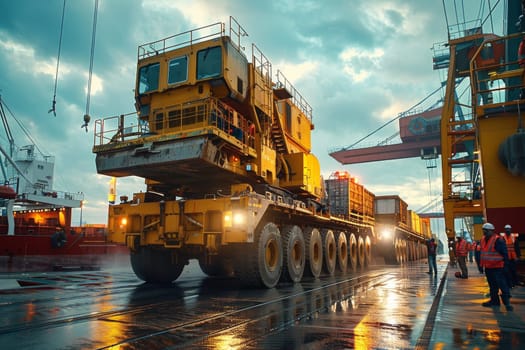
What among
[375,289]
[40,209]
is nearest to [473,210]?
[375,289]

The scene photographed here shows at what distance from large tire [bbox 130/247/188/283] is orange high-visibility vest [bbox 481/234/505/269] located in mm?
7143

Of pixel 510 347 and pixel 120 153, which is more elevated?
pixel 120 153

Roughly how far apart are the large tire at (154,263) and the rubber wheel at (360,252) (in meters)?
9.11

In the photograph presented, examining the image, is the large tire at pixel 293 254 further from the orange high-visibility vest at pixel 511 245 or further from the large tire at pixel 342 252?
the orange high-visibility vest at pixel 511 245

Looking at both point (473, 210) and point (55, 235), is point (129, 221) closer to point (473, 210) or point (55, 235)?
point (55, 235)

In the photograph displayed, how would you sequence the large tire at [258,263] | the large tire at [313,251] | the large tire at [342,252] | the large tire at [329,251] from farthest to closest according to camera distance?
the large tire at [342,252] < the large tire at [329,251] < the large tire at [313,251] < the large tire at [258,263]

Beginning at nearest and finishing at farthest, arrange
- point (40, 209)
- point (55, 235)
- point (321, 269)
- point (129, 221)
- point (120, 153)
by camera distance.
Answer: point (120, 153)
point (129, 221)
point (321, 269)
point (55, 235)
point (40, 209)

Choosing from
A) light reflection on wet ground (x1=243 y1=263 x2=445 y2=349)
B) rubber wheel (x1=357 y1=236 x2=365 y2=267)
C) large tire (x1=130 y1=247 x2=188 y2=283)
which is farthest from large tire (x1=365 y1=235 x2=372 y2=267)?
light reflection on wet ground (x1=243 y1=263 x2=445 y2=349)

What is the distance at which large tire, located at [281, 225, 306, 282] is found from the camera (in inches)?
436

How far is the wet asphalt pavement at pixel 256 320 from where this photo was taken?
4605 mm

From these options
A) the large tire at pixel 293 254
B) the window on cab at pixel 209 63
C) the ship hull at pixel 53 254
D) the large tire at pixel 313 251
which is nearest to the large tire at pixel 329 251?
the large tire at pixel 313 251

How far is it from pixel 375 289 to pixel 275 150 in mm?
4470

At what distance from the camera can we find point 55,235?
17203 mm

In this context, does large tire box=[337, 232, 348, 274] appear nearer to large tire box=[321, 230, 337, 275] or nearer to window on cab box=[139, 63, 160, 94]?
large tire box=[321, 230, 337, 275]
